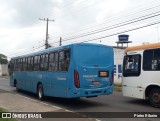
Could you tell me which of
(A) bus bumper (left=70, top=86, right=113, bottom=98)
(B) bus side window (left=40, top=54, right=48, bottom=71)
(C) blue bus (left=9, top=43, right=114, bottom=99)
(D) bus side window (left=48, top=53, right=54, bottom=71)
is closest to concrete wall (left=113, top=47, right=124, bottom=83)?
(B) bus side window (left=40, top=54, right=48, bottom=71)

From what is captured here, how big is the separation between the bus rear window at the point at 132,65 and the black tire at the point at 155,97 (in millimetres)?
1176

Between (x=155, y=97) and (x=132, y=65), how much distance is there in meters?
2.11

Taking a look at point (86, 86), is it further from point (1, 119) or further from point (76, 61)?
point (1, 119)

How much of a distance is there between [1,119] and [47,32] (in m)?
44.1

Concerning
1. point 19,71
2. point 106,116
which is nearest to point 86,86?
point 106,116

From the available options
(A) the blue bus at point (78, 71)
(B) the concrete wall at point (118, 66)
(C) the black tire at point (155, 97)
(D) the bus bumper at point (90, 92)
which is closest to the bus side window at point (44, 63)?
(A) the blue bus at point (78, 71)

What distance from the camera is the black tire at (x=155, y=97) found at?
13906mm

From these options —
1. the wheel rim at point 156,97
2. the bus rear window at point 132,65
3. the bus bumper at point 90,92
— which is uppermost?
the bus rear window at point 132,65

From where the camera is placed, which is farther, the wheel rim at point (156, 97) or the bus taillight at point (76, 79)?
the bus taillight at point (76, 79)

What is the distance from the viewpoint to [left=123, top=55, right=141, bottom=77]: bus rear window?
14945 mm

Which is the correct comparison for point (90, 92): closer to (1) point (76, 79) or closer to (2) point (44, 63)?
(1) point (76, 79)

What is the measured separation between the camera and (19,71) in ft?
76.9

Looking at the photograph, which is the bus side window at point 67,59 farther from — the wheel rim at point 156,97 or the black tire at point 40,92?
the wheel rim at point 156,97

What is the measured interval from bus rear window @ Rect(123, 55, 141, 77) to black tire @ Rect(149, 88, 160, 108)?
46.3 inches
